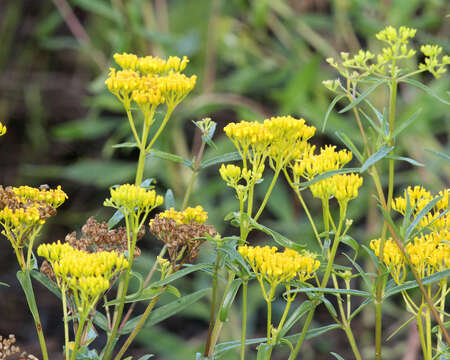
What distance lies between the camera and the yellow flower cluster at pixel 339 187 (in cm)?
45

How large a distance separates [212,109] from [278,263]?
1117mm

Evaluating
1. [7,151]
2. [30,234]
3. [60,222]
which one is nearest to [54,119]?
[7,151]

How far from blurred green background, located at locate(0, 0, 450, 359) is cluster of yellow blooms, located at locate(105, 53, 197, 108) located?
0.82 m

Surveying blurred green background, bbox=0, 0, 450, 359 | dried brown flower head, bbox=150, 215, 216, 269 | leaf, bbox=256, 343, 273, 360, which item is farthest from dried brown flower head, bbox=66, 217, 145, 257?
blurred green background, bbox=0, 0, 450, 359

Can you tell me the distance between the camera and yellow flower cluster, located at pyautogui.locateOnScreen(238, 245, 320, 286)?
42 cm

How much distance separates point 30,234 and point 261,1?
43.3 inches

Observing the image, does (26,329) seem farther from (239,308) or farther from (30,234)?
(30,234)

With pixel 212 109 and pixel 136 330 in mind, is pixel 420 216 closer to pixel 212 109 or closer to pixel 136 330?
pixel 136 330

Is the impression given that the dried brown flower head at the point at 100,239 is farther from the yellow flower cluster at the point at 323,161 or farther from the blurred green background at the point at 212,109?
the blurred green background at the point at 212,109

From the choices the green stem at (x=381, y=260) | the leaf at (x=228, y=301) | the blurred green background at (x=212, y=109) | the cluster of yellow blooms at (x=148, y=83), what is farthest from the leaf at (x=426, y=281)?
the blurred green background at (x=212, y=109)

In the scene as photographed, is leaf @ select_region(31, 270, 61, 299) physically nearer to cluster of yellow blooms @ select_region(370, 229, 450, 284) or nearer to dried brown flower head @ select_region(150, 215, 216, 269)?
dried brown flower head @ select_region(150, 215, 216, 269)

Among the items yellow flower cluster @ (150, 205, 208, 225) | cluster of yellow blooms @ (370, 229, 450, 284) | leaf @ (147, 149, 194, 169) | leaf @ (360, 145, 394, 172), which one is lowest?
cluster of yellow blooms @ (370, 229, 450, 284)

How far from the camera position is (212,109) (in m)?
1.52

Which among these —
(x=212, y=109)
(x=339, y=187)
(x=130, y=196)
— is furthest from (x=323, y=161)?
(x=212, y=109)
